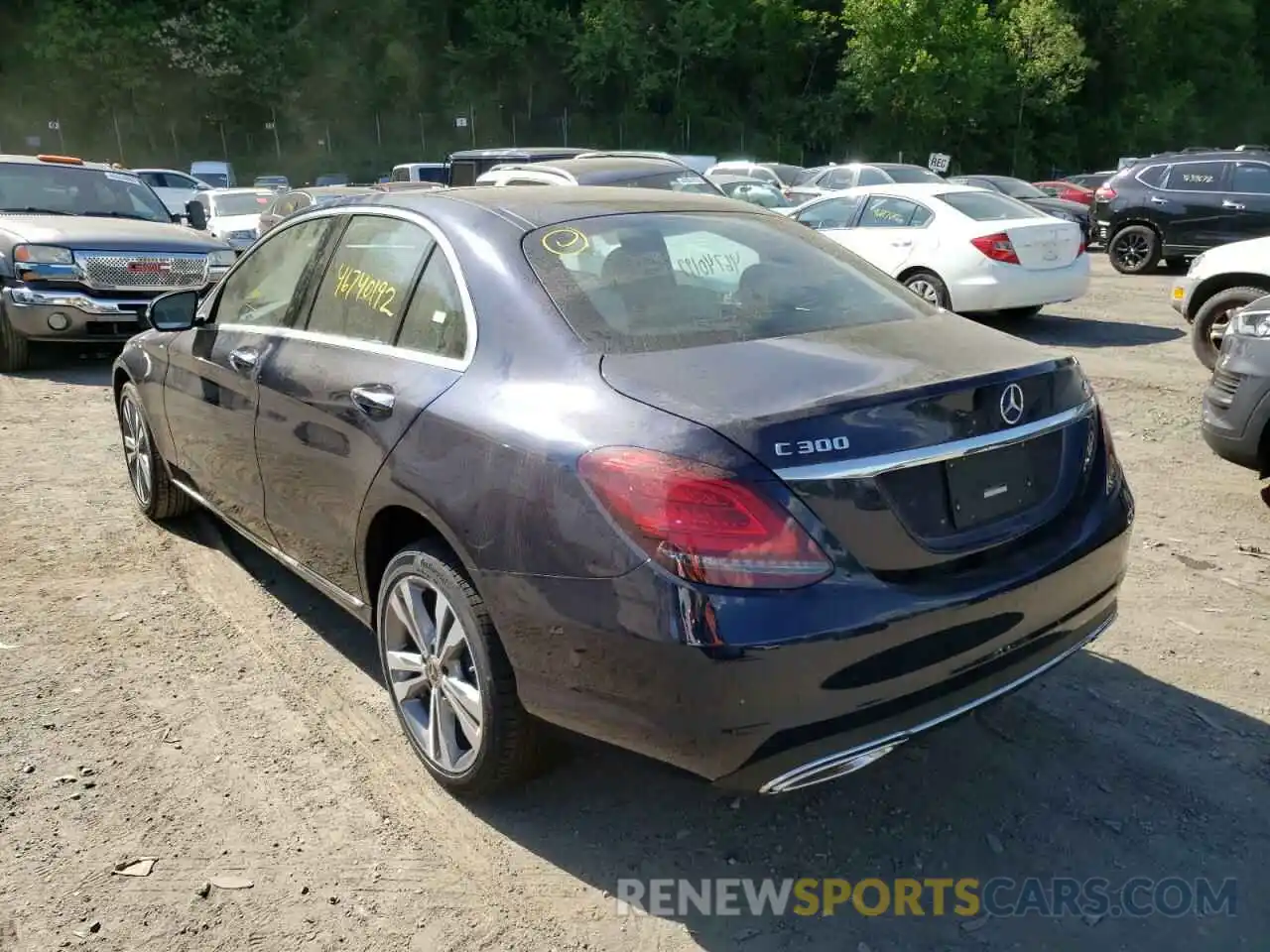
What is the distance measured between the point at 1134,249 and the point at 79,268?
537 inches

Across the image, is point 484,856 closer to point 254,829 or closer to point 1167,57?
point 254,829

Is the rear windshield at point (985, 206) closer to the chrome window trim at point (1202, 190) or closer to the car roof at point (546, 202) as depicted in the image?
the chrome window trim at point (1202, 190)

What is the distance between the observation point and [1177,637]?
12.9 ft

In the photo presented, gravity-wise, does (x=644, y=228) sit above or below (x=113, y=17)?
below

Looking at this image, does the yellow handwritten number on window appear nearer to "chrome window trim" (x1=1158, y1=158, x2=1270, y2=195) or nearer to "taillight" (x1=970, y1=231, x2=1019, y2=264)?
"taillight" (x1=970, y1=231, x2=1019, y2=264)

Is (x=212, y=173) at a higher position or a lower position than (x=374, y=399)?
lower

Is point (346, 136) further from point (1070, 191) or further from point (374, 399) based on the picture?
point (374, 399)

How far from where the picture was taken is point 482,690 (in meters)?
2.77

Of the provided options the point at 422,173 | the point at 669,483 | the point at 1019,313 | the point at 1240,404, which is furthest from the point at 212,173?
the point at 669,483

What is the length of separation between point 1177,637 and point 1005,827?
1.50m

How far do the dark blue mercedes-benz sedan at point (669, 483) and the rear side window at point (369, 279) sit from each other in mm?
13

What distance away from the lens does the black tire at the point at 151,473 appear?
5049 mm

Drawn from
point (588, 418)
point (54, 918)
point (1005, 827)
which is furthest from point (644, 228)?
point (54, 918)

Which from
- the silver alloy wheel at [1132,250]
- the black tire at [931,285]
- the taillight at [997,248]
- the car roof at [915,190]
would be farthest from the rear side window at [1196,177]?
the black tire at [931,285]
